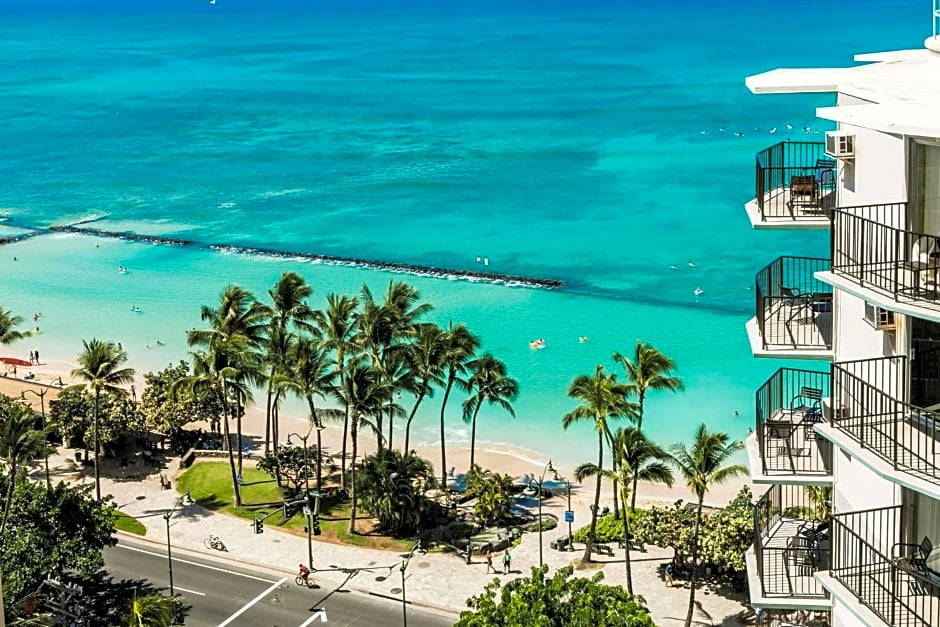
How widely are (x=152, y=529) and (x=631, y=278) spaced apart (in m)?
47.9

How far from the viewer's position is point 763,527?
73.8 ft

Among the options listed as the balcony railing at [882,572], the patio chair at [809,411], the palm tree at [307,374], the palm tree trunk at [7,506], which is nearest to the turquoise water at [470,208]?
the palm tree at [307,374]

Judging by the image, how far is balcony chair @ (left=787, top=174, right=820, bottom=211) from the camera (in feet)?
66.1

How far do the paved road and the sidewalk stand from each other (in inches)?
26.2

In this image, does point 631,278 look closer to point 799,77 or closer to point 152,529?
point 152,529

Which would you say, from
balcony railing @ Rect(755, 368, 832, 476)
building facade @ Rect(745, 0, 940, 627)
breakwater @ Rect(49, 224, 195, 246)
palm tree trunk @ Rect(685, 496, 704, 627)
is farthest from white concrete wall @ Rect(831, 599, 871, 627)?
breakwater @ Rect(49, 224, 195, 246)

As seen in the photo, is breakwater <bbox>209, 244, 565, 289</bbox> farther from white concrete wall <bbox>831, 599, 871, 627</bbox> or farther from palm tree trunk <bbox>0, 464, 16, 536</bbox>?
white concrete wall <bbox>831, 599, 871, 627</bbox>

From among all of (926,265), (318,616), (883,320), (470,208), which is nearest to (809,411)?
(883,320)

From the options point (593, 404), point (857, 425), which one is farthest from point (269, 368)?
point (857, 425)

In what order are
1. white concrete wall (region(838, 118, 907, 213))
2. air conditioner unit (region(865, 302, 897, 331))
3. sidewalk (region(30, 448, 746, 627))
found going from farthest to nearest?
sidewalk (region(30, 448, 746, 627)) < air conditioner unit (region(865, 302, 897, 331)) < white concrete wall (region(838, 118, 907, 213))

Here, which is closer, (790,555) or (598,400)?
(790,555)

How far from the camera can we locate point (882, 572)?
55.2 feet

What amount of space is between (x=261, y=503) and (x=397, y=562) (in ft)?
29.8

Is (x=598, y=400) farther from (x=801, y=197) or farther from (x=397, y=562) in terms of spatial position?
(x=801, y=197)
